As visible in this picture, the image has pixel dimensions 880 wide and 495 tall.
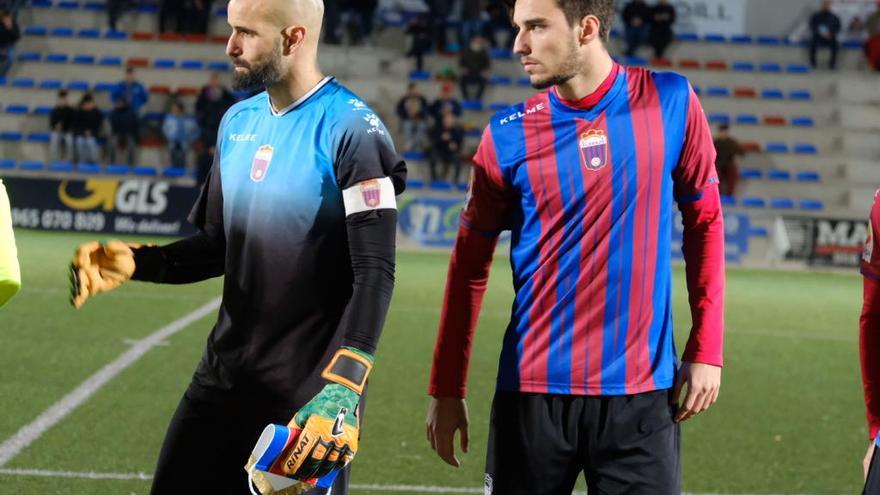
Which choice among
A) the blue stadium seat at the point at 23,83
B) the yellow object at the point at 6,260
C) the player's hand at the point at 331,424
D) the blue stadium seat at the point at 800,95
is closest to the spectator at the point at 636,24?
the blue stadium seat at the point at 800,95

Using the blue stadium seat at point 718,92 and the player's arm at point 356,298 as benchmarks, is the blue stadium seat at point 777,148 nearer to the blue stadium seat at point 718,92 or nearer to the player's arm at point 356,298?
the blue stadium seat at point 718,92

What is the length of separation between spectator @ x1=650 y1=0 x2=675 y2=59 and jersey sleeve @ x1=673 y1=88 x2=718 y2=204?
23.8 meters

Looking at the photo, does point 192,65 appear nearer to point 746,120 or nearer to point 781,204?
point 746,120

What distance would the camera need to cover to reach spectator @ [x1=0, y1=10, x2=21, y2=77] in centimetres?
2559

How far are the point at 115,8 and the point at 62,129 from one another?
14.7 ft

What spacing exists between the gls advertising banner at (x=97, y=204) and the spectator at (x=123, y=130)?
3535 mm

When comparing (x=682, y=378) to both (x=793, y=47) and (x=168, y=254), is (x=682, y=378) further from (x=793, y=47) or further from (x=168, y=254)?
(x=793, y=47)

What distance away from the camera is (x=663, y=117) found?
10.8 feet

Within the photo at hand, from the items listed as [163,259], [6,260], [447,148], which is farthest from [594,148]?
[447,148]

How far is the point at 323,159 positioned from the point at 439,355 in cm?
62

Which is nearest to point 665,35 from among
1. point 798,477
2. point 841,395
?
point 841,395

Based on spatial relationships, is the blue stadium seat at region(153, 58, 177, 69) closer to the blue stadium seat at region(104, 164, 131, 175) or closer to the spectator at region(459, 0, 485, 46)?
the blue stadium seat at region(104, 164, 131, 175)

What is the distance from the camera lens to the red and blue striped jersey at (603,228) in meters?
3.26

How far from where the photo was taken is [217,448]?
346 cm
